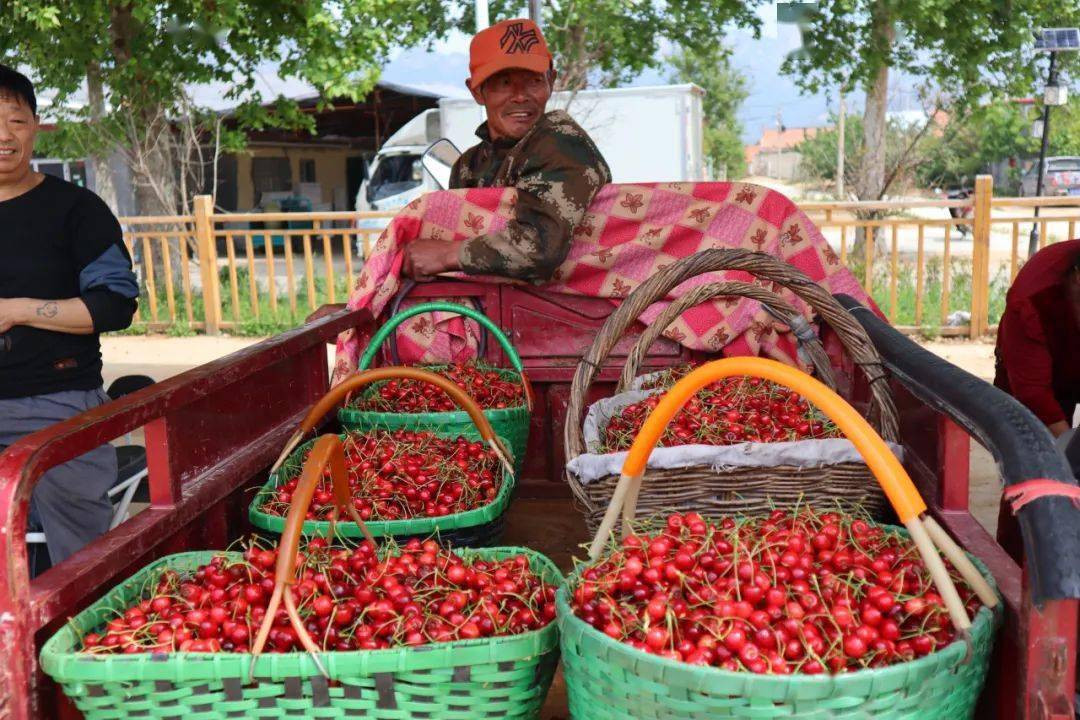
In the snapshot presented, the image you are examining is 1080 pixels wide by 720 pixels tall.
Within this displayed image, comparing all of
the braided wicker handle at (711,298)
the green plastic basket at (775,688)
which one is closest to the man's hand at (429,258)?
the braided wicker handle at (711,298)

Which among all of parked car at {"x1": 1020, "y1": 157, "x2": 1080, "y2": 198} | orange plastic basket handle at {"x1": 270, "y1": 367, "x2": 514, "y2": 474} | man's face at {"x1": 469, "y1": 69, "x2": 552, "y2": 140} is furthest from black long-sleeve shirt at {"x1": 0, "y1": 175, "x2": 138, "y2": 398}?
parked car at {"x1": 1020, "y1": 157, "x2": 1080, "y2": 198}

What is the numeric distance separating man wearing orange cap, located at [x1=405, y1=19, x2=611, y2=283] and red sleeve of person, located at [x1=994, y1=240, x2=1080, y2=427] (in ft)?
4.53

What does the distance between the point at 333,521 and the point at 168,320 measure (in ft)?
29.7

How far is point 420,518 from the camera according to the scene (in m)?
2.15

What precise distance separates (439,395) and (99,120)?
29.0ft

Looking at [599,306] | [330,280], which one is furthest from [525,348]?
[330,280]

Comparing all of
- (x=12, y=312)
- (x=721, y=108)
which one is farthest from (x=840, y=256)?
(x=721, y=108)

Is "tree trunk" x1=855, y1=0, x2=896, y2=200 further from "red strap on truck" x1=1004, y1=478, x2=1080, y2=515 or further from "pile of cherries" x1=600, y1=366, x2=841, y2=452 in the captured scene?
"red strap on truck" x1=1004, y1=478, x2=1080, y2=515

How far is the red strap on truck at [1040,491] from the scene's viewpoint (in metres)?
1.20

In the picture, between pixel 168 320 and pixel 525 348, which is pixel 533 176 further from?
pixel 168 320

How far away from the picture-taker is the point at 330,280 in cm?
946

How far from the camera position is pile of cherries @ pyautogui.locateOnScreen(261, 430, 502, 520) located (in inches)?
86.4

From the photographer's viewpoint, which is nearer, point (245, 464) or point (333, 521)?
point (333, 521)

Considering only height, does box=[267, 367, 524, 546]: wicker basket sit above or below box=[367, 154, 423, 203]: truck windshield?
below
